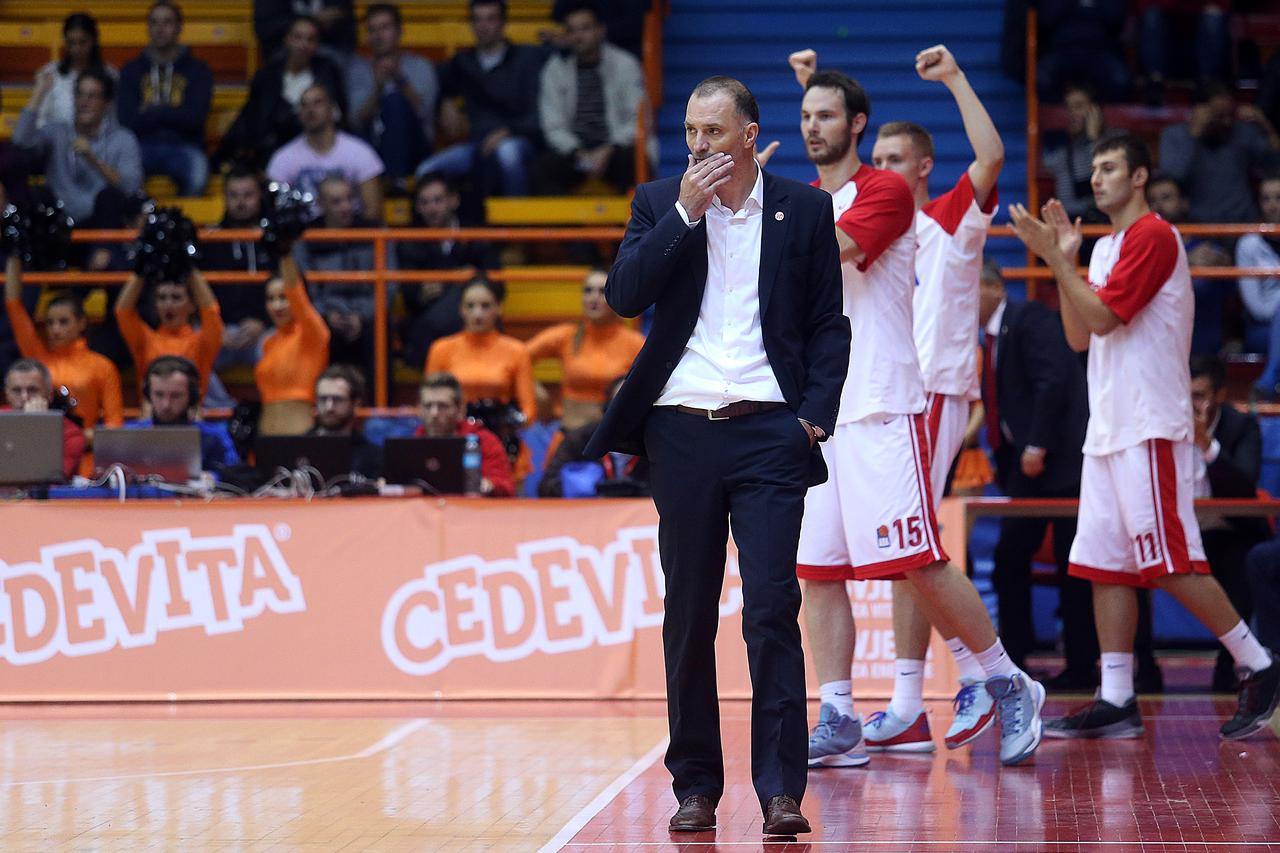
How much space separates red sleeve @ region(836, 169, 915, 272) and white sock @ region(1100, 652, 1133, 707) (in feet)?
6.50

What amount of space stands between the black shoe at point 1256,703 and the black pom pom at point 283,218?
613 cm

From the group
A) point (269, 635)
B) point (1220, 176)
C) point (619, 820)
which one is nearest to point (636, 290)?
point (619, 820)

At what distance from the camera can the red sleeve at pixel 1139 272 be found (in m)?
6.88

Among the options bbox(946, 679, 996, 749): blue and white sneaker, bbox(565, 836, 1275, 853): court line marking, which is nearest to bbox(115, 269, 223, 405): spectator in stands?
bbox(946, 679, 996, 749): blue and white sneaker

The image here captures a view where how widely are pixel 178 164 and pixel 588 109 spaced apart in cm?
328

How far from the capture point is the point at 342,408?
10141 millimetres

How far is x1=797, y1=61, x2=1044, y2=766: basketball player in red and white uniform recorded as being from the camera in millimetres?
6172

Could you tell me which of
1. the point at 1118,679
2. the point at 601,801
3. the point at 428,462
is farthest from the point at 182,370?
the point at 1118,679

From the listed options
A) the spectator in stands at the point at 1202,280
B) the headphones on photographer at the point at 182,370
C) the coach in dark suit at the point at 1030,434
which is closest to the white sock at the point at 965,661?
the coach in dark suit at the point at 1030,434

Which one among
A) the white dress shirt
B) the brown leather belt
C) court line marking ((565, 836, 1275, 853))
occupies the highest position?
the white dress shirt

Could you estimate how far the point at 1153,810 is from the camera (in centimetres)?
544

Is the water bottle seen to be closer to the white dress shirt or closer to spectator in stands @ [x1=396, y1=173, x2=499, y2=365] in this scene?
spectator in stands @ [x1=396, y1=173, x2=499, y2=365]

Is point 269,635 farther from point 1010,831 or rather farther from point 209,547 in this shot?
point 1010,831

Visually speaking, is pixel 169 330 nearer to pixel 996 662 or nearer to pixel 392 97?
pixel 392 97
